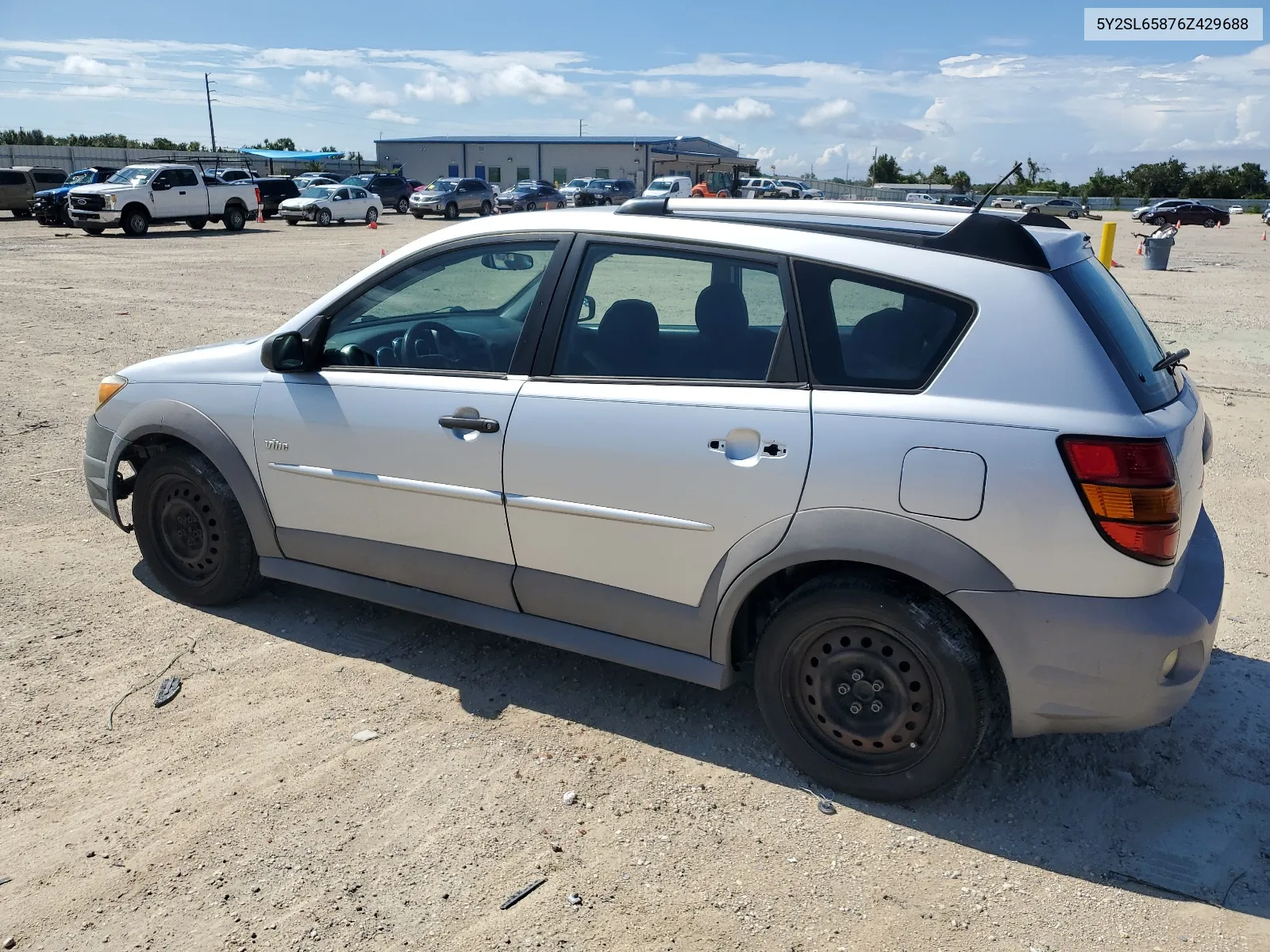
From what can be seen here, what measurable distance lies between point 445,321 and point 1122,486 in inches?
111

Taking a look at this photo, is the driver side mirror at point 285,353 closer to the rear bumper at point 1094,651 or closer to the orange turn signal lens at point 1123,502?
the rear bumper at point 1094,651

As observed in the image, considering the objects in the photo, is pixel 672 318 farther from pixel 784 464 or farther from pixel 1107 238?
pixel 1107 238

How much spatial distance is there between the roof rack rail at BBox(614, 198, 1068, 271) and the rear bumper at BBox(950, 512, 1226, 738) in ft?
3.23

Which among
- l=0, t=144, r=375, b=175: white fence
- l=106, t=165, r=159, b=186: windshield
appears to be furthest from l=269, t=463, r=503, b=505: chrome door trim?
l=0, t=144, r=375, b=175: white fence

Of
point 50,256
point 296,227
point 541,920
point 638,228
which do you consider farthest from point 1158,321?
point 296,227

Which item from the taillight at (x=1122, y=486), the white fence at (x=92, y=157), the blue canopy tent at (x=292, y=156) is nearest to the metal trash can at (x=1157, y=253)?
the taillight at (x=1122, y=486)

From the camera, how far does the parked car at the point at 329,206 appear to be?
3712cm

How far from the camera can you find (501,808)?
10.1 ft

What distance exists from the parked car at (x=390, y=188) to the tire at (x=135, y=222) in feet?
61.0

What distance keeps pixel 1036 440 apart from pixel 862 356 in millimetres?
578

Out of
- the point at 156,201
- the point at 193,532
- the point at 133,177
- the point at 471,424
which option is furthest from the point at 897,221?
the point at 133,177

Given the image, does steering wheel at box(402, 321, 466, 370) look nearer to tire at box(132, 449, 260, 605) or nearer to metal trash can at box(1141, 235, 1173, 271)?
tire at box(132, 449, 260, 605)

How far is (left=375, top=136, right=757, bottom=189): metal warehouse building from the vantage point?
7194cm

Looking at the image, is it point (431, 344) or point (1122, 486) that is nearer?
point (1122, 486)
